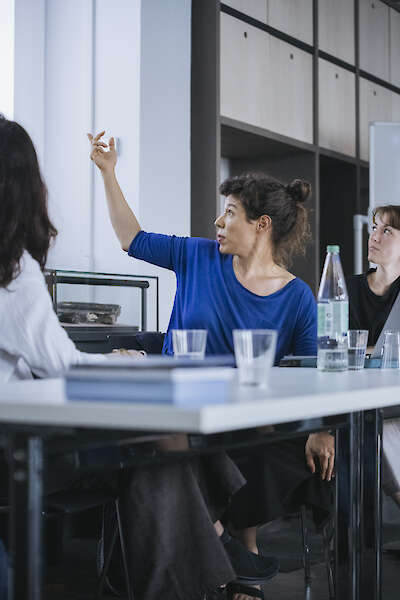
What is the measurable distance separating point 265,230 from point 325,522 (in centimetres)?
90

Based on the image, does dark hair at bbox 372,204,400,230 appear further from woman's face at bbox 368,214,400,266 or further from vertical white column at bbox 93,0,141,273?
vertical white column at bbox 93,0,141,273

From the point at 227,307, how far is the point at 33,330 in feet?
3.30

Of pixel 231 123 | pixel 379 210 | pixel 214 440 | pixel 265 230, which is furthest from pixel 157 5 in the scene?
pixel 214 440

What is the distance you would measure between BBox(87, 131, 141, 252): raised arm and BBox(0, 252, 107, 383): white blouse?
958 mm

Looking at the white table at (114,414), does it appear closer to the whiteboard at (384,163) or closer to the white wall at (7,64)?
the white wall at (7,64)

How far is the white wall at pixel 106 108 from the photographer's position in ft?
12.9

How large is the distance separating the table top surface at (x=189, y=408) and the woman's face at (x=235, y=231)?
1.11m

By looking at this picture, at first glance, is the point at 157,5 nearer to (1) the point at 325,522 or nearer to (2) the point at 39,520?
(1) the point at 325,522

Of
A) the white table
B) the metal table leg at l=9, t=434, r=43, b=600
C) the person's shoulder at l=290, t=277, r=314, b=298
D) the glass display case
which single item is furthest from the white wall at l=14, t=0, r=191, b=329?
the metal table leg at l=9, t=434, r=43, b=600

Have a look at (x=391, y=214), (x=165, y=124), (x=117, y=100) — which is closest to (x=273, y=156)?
(x=165, y=124)

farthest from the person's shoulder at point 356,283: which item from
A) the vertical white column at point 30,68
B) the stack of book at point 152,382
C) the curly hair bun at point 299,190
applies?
the stack of book at point 152,382

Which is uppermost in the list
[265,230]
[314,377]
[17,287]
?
[265,230]

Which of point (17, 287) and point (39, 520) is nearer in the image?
point (39, 520)

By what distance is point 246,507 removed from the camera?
1.97m
